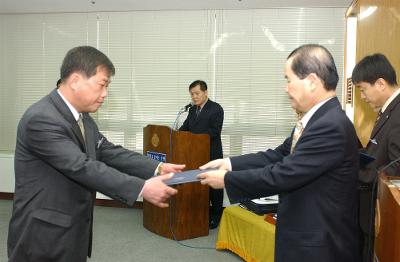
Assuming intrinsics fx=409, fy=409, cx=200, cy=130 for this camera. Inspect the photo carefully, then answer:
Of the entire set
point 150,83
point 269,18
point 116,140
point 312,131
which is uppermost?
point 269,18

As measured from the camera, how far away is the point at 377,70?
229 cm

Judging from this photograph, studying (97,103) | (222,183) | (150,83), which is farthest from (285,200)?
(150,83)

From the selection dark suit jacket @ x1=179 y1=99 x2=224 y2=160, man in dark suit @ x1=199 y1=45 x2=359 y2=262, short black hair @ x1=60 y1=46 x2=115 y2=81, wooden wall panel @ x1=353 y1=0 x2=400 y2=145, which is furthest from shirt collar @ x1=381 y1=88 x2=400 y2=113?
dark suit jacket @ x1=179 y1=99 x2=224 y2=160

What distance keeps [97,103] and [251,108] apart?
369 cm

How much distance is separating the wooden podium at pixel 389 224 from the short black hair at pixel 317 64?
0.43 meters

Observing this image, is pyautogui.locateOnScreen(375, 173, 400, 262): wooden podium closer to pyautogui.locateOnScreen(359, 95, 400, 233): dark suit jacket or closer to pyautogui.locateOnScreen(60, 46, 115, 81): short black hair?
pyautogui.locateOnScreen(359, 95, 400, 233): dark suit jacket

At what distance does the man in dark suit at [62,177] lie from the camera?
162 cm

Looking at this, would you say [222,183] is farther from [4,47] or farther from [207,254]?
[4,47]

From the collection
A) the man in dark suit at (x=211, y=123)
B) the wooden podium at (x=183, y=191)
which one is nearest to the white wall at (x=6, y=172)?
the wooden podium at (x=183, y=191)

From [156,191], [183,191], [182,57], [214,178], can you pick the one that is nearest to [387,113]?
[214,178]

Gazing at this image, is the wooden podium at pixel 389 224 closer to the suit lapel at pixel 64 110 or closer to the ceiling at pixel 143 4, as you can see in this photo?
the suit lapel at pixel 64 110

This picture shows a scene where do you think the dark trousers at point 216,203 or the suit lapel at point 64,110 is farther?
the dark trousers at point 216,203

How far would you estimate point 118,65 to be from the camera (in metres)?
5.54

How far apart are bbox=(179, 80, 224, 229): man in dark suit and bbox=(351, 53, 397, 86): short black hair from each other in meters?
2.39
